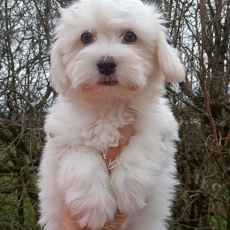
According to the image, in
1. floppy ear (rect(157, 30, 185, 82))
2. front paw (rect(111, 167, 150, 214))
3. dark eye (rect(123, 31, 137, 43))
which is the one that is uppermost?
dark eye (rect(123, 31, 137, 43))

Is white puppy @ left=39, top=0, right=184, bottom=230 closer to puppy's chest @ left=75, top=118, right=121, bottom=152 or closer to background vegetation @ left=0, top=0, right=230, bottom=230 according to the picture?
puppy's chest @ left=75, top=118, right=121, bottom=152

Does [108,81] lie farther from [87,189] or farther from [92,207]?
[92,207]

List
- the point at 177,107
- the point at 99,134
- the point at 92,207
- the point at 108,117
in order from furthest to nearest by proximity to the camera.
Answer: the point at 177,107 → the point at 108,117 → the point at 99,134 → the point at 92,207

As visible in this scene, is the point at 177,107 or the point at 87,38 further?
the point at 177,107

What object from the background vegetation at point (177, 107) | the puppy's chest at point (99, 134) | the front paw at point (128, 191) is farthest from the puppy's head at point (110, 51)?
the background vegetation at point (177, 107)

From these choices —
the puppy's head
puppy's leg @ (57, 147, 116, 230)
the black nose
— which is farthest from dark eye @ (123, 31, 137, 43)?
puppy's leg @ (57, 147, 116, 230)

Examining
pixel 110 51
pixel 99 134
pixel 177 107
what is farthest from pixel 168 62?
pixel 177 107

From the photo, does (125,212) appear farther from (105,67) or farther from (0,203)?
(0,203)
